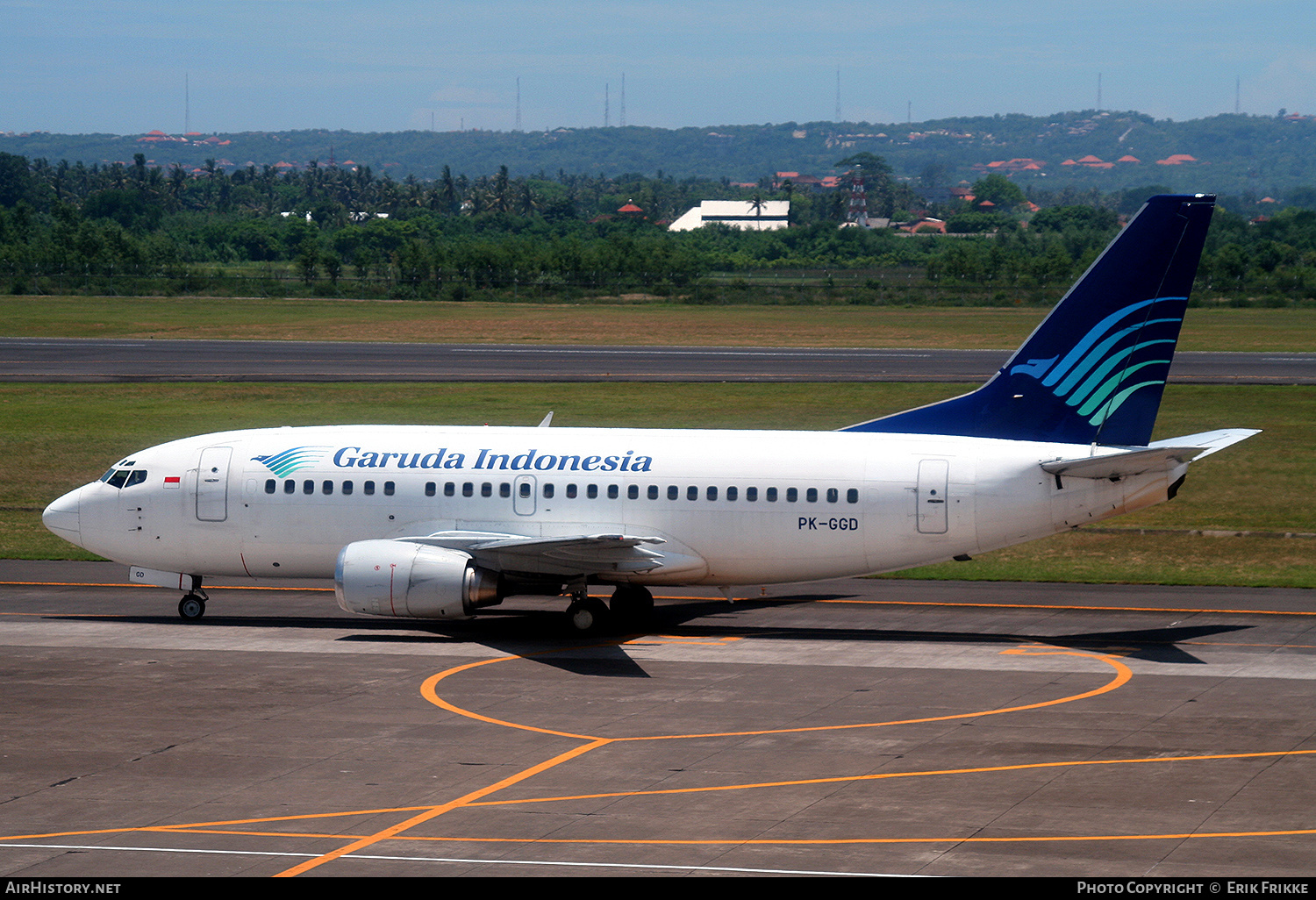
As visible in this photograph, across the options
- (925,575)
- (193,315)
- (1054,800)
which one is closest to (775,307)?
(193,315)

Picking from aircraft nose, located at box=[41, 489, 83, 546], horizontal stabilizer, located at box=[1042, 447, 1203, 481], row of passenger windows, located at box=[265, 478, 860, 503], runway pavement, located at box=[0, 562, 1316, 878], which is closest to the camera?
runway pavement, located at box=[0, 562, 1316, 878]

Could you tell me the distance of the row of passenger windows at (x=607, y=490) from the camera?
32.8 m

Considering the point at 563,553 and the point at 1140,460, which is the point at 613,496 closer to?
the point at 563,553

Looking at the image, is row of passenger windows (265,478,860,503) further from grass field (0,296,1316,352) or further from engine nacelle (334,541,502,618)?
grass field (0,296,1316,352)

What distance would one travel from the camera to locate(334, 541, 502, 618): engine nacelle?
104 ft

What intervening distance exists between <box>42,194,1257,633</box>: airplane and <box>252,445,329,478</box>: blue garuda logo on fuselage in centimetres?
5

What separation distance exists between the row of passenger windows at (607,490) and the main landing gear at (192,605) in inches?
141

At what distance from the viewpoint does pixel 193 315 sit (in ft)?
406

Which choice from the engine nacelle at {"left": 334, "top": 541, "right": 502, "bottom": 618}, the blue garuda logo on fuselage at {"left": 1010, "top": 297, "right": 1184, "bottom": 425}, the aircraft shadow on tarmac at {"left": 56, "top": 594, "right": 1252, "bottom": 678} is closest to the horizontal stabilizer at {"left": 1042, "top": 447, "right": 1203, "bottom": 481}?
the blue garuda logo on fuselage at {"left": 1010, "top": 297, "right": 1184, "bottom": 425}

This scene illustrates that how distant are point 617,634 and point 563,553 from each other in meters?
3.19

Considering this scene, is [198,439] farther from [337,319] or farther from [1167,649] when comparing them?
[337,319]

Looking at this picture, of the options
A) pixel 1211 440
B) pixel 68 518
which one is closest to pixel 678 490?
pixel 1211 440
